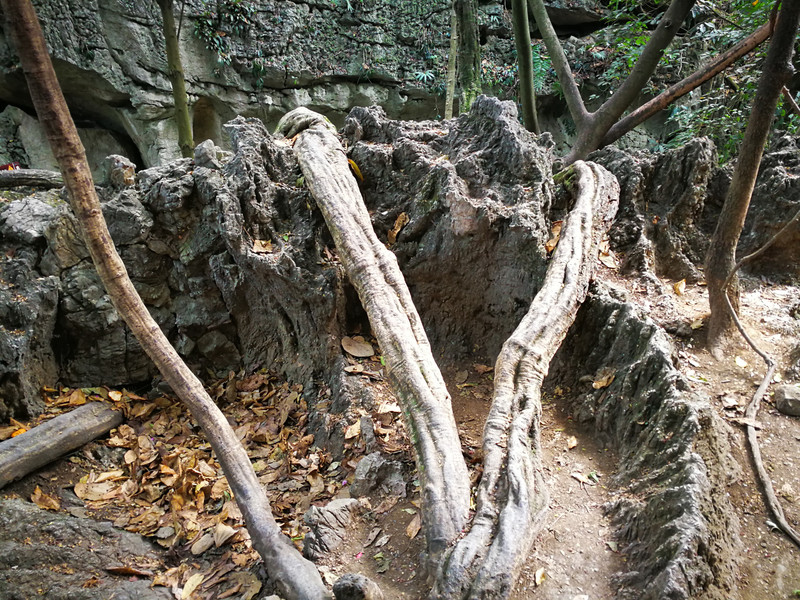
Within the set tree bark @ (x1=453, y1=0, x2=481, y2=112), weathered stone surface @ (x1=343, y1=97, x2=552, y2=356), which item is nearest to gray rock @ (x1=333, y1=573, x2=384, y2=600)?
weathered stone surface @ (x1=343, y1=97, x2=552, y2=356)

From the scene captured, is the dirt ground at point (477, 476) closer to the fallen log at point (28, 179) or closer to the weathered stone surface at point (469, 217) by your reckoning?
the weathered stone surface at point (469, 217)

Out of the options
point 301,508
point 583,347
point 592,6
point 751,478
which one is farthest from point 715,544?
point 592,6

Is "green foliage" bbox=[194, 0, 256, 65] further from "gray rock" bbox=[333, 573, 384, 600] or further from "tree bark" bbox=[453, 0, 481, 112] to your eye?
"gray rock" bbox=[333, 573, 384, 600]

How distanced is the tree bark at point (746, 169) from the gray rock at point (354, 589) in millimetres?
2220

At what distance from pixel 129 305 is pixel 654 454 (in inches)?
92.1

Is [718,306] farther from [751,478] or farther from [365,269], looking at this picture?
[365,269]

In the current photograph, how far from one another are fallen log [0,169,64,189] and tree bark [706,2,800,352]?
4862 mm

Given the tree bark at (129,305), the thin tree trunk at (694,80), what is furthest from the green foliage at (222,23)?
the tree bark at (129,305)

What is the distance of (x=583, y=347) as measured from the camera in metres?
2.88

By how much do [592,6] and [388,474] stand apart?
412 inches

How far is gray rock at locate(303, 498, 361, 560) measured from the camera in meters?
2.05

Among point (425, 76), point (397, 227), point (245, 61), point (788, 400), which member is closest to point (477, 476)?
point (788, 400)

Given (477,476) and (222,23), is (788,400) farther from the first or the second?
(222,23)

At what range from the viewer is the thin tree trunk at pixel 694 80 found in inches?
150
